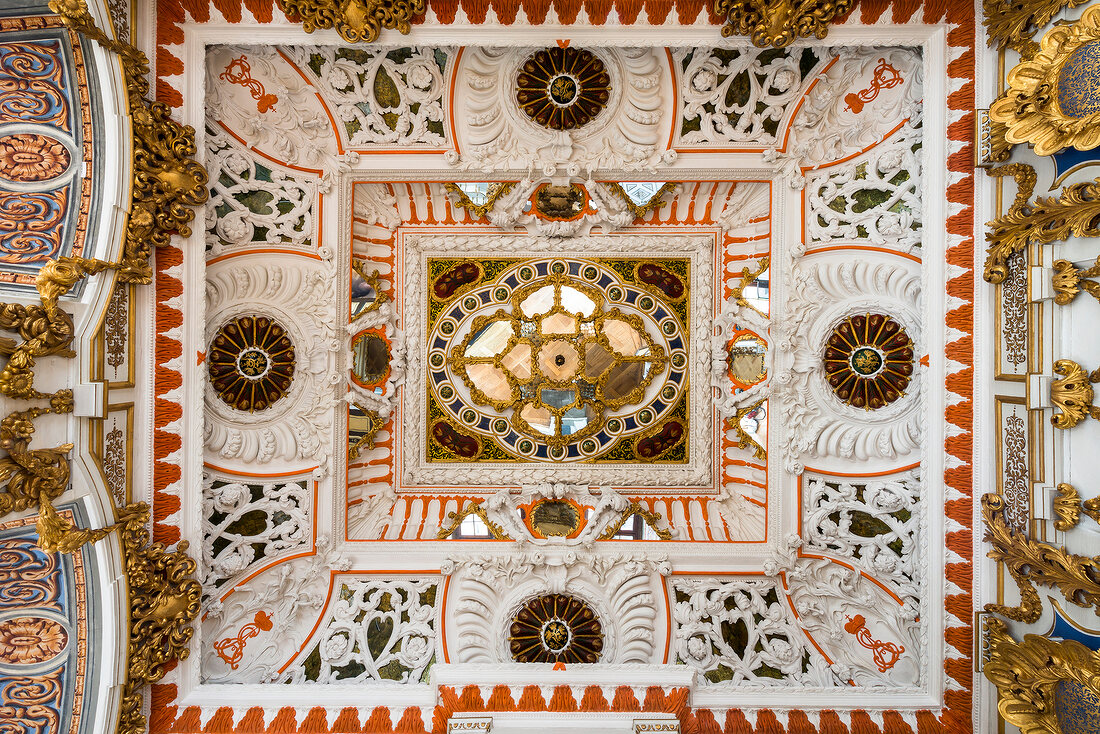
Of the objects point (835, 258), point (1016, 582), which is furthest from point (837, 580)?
point (835, 258)

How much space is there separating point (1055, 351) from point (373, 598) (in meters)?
7.48

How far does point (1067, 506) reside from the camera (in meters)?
4.27

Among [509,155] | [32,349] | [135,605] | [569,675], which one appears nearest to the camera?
[32,349]

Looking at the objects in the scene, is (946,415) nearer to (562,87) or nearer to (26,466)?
(562,87)

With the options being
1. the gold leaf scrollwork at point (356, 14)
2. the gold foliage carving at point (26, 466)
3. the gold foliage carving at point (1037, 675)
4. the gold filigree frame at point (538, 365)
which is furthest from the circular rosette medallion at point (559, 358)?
the gold foliage carving at point (1037, 675)

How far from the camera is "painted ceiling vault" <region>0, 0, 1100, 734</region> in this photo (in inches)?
181

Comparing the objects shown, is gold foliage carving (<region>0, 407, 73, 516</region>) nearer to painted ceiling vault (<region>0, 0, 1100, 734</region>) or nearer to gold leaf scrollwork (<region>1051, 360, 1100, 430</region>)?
painted ceiling vault (<region>0, 0, 1100, 734</region>)

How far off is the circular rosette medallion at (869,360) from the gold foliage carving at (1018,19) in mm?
2747

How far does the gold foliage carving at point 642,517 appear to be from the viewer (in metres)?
6.21

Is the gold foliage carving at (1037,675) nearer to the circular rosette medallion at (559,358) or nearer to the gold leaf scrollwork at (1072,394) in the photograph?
the gold leaf scrollwork at (1072,394)

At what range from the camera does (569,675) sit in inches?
215

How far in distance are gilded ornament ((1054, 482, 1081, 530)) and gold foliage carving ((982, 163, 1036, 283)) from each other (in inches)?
79.0

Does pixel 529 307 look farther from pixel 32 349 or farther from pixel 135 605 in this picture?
pixel 135 605

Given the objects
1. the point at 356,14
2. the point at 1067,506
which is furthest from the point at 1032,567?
the point at 356,14
